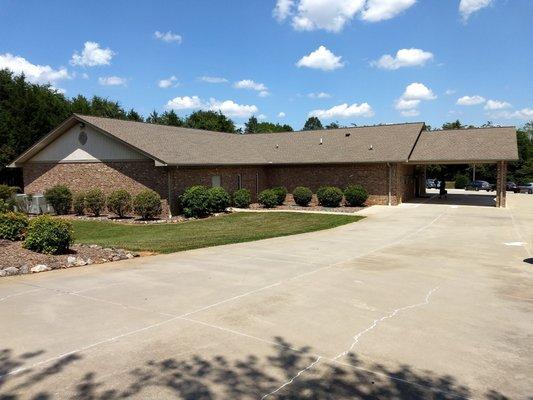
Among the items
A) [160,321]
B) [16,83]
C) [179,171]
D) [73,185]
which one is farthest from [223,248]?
[16,83]

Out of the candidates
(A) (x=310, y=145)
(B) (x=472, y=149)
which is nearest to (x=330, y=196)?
(A) (x=310, y=145)

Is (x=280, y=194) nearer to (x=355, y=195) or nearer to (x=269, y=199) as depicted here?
(x=269, y=199)

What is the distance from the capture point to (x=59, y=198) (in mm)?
24266

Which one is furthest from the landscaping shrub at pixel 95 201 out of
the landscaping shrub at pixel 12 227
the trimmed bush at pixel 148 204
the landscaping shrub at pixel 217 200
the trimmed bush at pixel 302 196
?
the landscaping shrub at pixel 12 227

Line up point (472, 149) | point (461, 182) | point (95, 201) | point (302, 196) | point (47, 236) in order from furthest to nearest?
point (461, 182), point (472, 149), point (302, 196), point (95, 201), point (47, 236)

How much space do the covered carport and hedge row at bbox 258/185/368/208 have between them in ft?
12.8

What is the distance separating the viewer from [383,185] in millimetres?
27094

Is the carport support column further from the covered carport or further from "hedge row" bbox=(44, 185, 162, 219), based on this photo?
"hedge row" bbox=(44, 185, 162, 219)

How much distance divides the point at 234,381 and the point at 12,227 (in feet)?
32.0

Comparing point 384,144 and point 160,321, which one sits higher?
point 384,144

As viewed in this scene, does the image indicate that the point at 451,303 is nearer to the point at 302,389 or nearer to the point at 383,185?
the point at 302,389

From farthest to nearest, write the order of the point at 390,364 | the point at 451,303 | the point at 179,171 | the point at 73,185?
1. the point at 73,185
2. the point at 179,171
3. the point at 451,303
4. the point at 390,364

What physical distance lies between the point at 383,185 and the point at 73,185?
1824 cm

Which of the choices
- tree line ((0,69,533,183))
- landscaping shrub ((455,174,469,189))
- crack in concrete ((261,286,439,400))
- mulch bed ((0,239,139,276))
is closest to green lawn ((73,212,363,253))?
mulch bed ((0,239,139,276))
